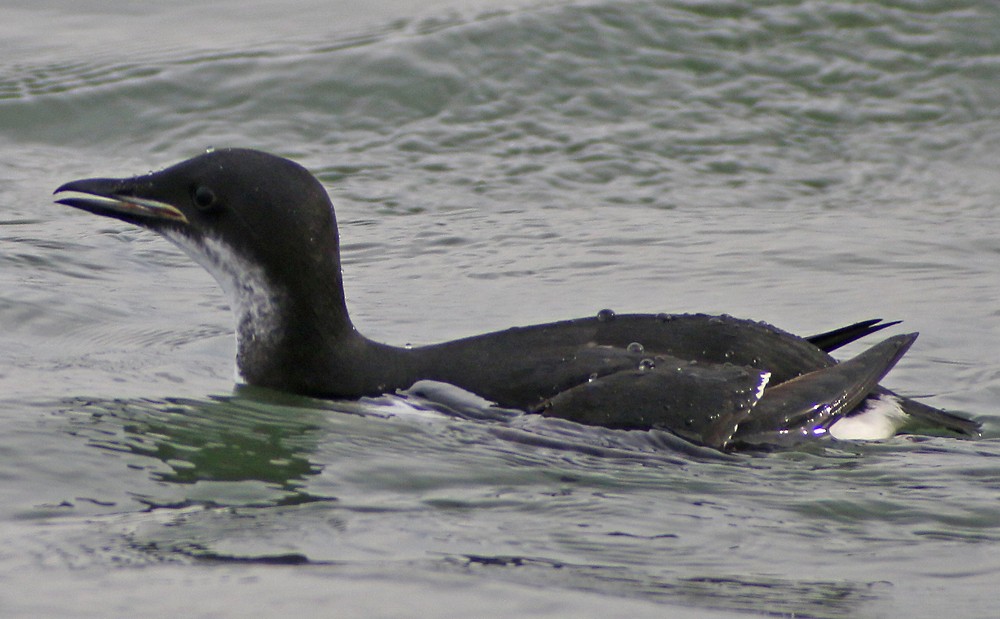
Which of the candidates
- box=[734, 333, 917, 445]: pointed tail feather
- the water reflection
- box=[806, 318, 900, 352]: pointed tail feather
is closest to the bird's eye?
the water reflection

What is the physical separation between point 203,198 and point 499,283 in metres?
2.01

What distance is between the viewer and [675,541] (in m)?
3.86

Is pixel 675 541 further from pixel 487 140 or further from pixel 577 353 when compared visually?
pixel 487 140

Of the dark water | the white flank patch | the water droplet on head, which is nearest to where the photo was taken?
the dark water

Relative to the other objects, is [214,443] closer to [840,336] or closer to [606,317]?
[606,317]

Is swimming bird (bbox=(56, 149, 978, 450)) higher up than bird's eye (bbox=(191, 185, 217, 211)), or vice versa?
bird's eye (bbox=(191, 185, 217, 211))

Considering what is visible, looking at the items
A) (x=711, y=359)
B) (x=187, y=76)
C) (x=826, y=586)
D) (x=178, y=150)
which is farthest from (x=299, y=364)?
(x=187, y=76)

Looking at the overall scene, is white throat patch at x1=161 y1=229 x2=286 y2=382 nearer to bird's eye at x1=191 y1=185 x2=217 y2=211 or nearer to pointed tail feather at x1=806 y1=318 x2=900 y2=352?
bird's eye at x1=191 y1=185 x2=217 y2=211

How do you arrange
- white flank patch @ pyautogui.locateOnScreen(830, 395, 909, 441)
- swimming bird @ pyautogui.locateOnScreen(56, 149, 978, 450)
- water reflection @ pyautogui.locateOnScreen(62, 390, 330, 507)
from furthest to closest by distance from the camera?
white flank patch @ pyautogui.locateOnScreen(830, 395, 909, 441)
swimming bird @ pyautogui.locateOnScreen(56, 149, 978, 450)
water reflection @ pyautogui.locateOnScreen(62, 390, 330, 507)

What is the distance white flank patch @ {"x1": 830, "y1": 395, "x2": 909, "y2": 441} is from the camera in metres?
5.04

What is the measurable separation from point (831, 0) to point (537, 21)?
2260 millimetres

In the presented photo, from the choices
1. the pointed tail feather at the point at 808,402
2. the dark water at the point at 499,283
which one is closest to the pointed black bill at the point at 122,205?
the dark water at the point at 499,283

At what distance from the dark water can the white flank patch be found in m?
0.09

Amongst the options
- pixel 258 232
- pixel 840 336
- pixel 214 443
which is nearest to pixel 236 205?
pixel 258 232
